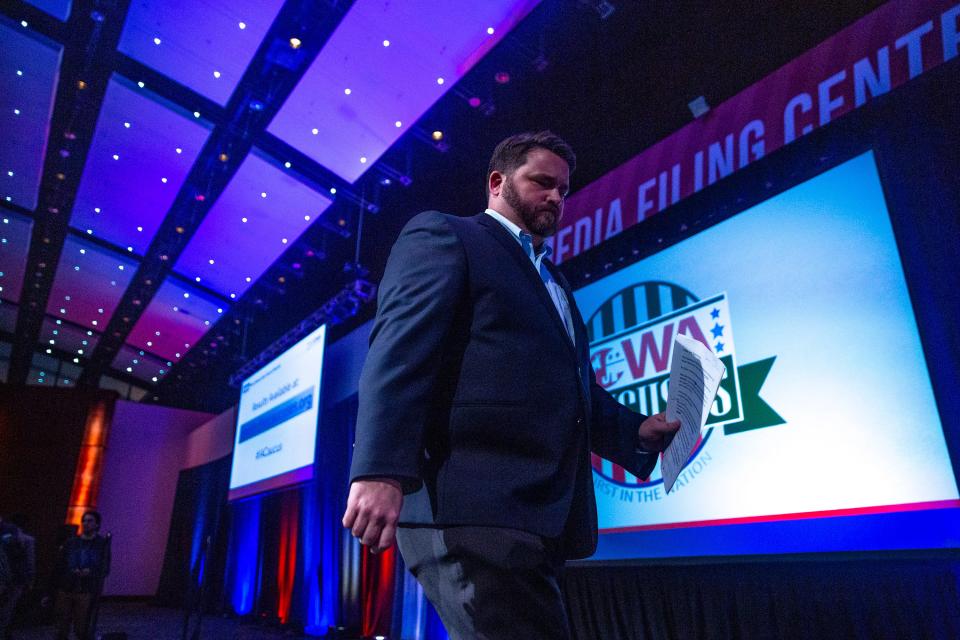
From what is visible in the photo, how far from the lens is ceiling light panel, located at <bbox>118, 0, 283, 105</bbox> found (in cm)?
471

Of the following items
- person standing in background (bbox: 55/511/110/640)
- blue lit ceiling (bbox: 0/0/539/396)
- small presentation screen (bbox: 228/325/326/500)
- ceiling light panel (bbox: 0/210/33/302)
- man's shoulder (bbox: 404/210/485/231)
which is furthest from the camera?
ceiling light panel (bbox: 0/210/33/302)

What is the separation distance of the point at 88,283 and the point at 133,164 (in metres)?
3.74

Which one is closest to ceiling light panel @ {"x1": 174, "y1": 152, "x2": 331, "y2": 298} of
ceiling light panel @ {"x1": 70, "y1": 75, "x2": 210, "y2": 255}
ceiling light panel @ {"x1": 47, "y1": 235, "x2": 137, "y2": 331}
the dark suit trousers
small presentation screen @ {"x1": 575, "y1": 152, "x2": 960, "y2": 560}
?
ceiling light panel @ {"x1": 70, "y1": 75, "x2": 210, "y2": 255}

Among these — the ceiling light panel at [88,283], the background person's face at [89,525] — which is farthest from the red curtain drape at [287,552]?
the ceiling light panel at [88,283]

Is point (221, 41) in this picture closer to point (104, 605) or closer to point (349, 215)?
point (349, 215)

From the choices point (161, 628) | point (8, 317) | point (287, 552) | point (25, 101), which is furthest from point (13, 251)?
point (287, 552)

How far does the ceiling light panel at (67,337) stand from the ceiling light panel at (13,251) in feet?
3.32

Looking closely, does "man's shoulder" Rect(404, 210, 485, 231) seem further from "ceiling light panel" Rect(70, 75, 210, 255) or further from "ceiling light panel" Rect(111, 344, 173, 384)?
"ceiling light panel" Rect(111, 344, 173, 384)

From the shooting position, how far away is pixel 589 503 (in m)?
1.08

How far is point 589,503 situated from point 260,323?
8.99m

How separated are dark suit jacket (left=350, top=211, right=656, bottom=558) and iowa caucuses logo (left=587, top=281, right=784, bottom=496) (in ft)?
5.80

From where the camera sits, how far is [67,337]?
11961mm

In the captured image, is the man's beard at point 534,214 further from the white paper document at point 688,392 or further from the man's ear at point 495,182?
the white paper document at point 688,392

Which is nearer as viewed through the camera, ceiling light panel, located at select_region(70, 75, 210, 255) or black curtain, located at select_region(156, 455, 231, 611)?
ceiling light panel, located at select_region(70, 75, 210, 255)
